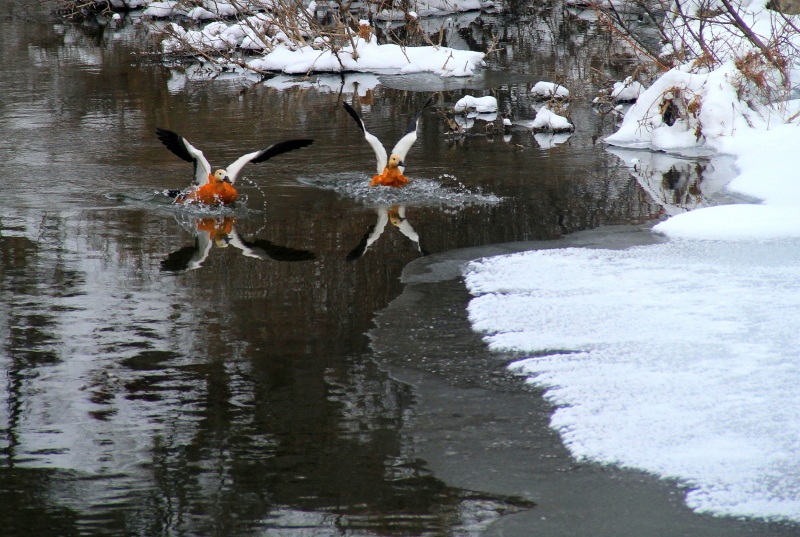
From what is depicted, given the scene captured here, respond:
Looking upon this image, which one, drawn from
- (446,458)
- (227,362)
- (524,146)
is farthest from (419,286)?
(524,146)

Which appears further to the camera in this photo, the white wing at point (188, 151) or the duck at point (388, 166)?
the duck at point (388, 166)

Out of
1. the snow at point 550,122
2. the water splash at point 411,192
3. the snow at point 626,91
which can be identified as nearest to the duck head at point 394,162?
the water splash at point 411,192

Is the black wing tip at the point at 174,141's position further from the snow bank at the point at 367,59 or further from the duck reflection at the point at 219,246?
the snow bank at the point at 367,59

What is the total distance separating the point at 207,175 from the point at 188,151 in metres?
0.36

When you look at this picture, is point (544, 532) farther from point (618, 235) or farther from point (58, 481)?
point (618, 235)

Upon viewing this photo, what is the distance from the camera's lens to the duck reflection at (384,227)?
765 centimetres

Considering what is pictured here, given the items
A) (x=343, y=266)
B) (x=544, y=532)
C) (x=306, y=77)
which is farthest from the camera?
(x=306, y=77)

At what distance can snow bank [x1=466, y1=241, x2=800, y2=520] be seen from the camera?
4.02 meters

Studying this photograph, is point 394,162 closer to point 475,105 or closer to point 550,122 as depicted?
point 550,122

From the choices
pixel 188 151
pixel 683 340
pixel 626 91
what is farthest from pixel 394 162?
pixel 626 91

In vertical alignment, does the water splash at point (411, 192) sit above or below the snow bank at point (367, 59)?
below

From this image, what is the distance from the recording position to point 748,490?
3775mm

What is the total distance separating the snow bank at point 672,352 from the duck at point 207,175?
3101mm

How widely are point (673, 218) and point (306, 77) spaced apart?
45.9 ft
